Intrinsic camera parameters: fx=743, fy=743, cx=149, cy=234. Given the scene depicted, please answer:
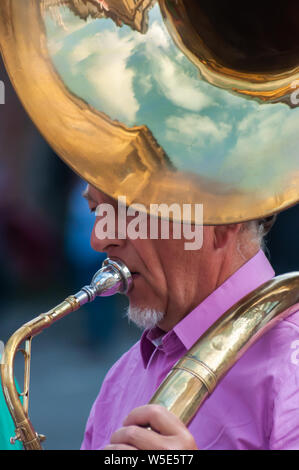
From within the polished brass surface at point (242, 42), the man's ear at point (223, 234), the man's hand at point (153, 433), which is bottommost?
the man's hand at point (153, 433)

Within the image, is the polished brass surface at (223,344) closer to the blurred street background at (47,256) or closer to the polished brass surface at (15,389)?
the polished brass surface at (15,389)

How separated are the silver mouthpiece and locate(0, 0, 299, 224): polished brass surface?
25 centimetres

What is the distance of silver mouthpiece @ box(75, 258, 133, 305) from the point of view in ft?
4.71

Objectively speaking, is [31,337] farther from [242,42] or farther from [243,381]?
[242,42]

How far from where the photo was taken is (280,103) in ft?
4.27

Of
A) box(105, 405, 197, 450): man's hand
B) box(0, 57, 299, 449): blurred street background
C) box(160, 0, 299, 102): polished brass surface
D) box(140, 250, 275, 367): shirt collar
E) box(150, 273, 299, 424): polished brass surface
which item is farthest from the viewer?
box(0, 57, 299, 449): blurred street background

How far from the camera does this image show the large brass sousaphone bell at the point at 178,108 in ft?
4.11

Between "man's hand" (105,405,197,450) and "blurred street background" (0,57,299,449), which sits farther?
"blurred street background" (0,57,299,449)

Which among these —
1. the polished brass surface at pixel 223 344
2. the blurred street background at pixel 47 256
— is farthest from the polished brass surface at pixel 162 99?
the blurred street background at pixel 47 256

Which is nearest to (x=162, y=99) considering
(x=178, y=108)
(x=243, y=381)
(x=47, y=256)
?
(x=178, y=108)

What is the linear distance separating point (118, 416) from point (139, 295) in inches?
12.5

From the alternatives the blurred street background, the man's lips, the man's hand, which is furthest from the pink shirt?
the blurred street background

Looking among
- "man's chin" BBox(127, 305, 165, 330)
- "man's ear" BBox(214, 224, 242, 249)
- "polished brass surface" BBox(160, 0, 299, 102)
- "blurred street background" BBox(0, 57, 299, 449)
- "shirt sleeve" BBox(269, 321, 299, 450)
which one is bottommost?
"shirt sleeve" BBox(269, 321, 299, 450)

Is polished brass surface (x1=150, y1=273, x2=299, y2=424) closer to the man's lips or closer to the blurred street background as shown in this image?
the man's lips
